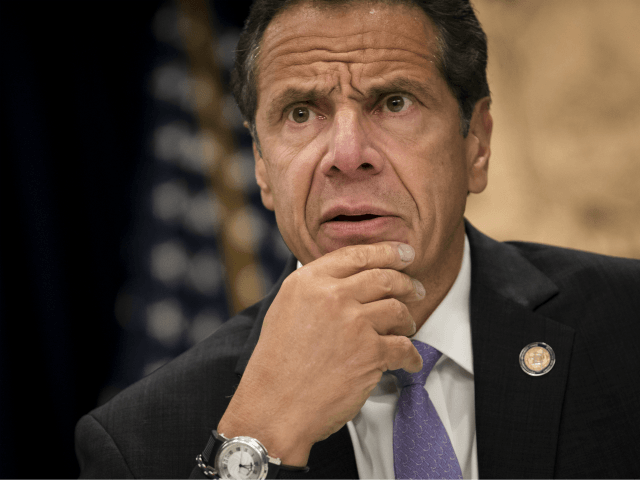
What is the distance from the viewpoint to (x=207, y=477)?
132 cm

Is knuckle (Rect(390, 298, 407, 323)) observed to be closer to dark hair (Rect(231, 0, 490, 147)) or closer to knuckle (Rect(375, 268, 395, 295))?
knuckle (Rect(375, 268, 395, 295))

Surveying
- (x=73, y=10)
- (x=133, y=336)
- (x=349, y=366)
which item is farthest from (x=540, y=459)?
(x=73, y=10)

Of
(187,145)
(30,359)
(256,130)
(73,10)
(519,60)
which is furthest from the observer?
(187,145)

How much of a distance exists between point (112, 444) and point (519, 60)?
2.70 m

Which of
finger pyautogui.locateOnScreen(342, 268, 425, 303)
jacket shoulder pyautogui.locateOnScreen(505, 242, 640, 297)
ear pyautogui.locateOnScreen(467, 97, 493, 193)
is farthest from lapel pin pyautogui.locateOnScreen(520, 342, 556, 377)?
ear pyautogui.locateOnScreen(467, 97, 493, 193)

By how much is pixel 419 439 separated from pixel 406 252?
19.0 inches

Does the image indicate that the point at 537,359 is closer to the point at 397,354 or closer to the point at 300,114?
the point at 397,354

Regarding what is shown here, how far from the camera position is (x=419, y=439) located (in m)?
1.49

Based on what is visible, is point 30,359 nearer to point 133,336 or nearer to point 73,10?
point 133,336

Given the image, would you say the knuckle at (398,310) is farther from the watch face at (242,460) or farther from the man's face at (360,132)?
the watch face at (242,460)

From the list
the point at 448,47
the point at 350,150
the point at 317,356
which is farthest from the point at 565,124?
the point at 317,356

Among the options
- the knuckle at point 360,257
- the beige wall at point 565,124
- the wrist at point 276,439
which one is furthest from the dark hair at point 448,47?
the beige wall at point 565,124

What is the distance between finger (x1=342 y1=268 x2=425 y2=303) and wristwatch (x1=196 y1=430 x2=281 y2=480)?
0.41 meters

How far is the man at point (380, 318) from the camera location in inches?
53.3
